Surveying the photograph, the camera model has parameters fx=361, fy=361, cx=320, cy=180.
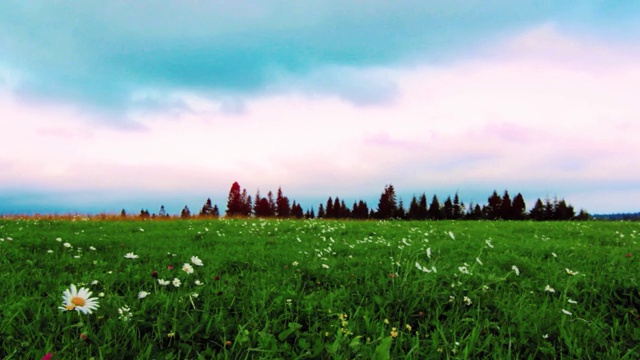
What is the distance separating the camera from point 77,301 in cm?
215

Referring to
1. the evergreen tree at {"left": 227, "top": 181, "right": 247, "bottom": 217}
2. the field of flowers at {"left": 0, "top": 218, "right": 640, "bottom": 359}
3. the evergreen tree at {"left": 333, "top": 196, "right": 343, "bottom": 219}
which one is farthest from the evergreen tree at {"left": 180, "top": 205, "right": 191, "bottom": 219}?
the evergreen tree at {"left": 333, "top": 196, "right": 343, "bottom": 219}

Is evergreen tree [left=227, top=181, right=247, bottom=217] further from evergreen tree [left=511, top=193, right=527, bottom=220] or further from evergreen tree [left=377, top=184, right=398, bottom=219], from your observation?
evergreen tree [left=511, top=193, right=527, bottom=220]

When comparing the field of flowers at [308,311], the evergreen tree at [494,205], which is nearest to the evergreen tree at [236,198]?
the evergreen tree at [494,205]

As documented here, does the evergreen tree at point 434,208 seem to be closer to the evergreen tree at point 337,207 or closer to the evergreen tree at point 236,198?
the evergreen tree at point 337,207

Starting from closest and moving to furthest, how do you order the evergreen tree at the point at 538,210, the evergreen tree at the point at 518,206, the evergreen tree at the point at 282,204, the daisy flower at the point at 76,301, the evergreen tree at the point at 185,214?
the daisy flower at the point at 76,301 → the evergreen tree at the point at 185,214 → the evergreen tree at the point at 518,206 → the evergreen tree at the point at 538,210 → the evergreen tree at the point at 282,204

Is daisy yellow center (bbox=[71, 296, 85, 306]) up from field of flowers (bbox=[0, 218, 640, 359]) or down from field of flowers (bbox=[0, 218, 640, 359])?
up

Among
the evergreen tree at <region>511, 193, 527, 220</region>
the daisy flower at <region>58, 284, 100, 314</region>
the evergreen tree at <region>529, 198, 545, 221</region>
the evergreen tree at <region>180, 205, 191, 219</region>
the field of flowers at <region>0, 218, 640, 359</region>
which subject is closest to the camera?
the daisy flower at <region>58, 284, 100, 314</region>

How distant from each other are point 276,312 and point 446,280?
2084mm

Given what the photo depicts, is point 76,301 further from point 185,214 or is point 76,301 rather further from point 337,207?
point 337,207

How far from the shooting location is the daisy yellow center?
2.13m

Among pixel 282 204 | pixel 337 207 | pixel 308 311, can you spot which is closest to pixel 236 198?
pixel 282 204

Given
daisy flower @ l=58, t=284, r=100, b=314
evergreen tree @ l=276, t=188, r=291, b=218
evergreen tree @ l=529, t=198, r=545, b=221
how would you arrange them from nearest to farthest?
daisy flower @ l=58, t=284, r=100, b=314 < evergreen tree @ l=529, t=198, r=545, b=221 < evergreen tree @ l=276, t=188, r=291, b=218

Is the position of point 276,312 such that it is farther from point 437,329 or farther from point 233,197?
point 233,197

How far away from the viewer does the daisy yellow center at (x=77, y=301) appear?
83.9 inches
